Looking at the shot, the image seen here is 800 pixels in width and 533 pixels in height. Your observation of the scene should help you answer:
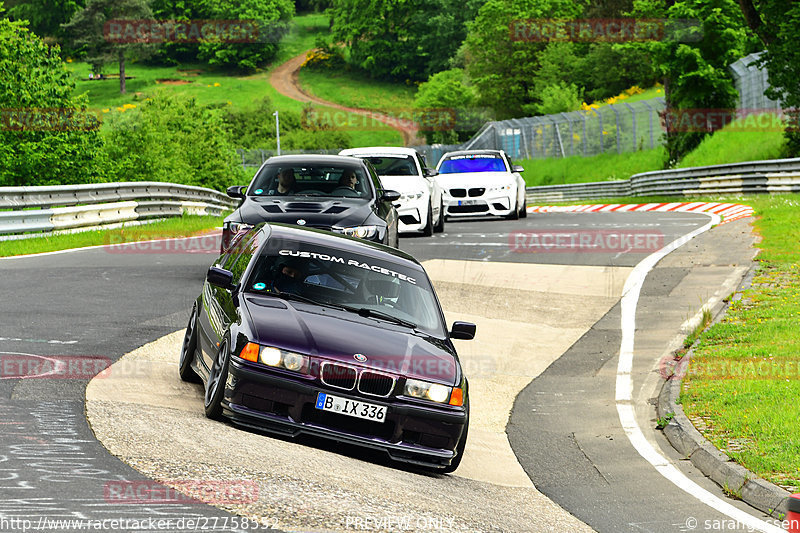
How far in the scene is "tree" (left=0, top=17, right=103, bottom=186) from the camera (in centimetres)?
4450

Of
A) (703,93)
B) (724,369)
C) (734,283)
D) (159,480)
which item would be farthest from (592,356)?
(703,93)

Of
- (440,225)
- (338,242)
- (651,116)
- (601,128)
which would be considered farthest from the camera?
(601,128)

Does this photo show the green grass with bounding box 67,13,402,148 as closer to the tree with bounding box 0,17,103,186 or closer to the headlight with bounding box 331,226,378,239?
the tree with bounding box 0,17,103,186

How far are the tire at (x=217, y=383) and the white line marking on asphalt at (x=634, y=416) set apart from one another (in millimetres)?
3359

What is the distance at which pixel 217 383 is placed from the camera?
7.56 m

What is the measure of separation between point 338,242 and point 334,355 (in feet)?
5.92

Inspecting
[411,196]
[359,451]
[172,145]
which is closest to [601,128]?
[172,145]

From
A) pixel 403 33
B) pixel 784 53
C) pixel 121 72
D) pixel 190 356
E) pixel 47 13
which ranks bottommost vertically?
pixel 190 356

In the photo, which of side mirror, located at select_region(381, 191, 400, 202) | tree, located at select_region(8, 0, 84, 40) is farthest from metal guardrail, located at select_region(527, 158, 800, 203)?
tree, located at select_region(8, 0, 84, 40)

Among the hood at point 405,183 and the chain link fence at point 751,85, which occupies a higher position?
the chain link fence at point 751,85

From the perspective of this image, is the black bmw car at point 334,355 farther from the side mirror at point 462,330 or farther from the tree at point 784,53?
the tree at point 784,53

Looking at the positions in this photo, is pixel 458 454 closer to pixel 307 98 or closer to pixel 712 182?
pixel 712 182

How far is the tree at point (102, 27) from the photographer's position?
152000 millimetres

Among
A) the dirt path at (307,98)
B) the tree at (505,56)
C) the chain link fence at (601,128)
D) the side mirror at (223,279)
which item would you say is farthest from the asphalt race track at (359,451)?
the dirt path at (307,98)
